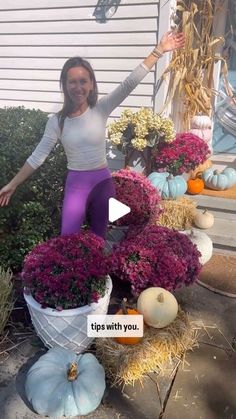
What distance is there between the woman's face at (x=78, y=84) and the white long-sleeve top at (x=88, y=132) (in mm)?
111

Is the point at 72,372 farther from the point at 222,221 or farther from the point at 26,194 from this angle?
the point at 222,221

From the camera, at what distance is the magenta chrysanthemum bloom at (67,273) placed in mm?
2264

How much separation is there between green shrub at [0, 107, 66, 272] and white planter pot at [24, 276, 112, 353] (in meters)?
1.09

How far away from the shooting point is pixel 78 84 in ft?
7.80

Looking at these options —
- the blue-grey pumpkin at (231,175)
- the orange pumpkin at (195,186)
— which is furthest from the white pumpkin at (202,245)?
the blue-grey pumpkin at (231,175)

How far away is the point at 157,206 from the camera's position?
3.66 metres

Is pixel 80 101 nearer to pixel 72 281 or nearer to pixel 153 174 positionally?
pixel 72 281

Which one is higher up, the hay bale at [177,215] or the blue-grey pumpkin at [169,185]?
the blue-grey pumpkin at [169,185]

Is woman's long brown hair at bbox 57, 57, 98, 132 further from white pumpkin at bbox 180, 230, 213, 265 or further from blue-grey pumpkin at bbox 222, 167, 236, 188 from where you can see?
blue-grey pumpkin at bbox 222, 167, 236, 188

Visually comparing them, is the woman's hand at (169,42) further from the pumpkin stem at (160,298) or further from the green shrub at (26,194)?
the pumpkin stem at (160,298)

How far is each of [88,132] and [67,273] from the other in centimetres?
93

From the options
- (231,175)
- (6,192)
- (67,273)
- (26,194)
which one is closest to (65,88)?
(6,192)

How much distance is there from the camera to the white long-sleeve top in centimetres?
248

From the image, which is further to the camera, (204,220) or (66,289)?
(204,220)
